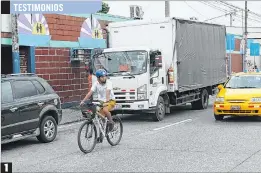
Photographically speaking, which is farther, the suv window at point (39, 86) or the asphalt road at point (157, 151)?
the suv window at point (39, 86)

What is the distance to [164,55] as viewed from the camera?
15242mm

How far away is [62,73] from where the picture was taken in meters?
19.1

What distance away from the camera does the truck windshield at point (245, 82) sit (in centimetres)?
1459

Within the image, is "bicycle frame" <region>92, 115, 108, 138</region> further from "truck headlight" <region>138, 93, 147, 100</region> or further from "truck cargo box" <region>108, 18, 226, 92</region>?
"truck cargo box" <region>108, 18, 226, 92</region>

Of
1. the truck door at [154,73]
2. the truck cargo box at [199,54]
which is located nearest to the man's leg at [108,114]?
the truck door at [154,73]

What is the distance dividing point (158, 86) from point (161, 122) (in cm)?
117

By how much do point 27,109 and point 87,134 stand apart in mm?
1700

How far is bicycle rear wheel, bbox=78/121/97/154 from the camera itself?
29.8ft

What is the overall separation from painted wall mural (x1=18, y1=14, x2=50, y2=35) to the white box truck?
3194mm

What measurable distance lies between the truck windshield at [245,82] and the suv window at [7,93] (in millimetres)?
7649

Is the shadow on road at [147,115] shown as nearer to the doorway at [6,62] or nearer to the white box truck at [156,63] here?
the white box truck at [156,63]

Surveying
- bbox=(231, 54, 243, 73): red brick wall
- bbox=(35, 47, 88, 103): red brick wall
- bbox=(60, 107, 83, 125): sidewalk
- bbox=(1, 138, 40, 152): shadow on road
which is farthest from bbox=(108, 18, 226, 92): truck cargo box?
bbox=(231, 54, 243, 73): red brick wall

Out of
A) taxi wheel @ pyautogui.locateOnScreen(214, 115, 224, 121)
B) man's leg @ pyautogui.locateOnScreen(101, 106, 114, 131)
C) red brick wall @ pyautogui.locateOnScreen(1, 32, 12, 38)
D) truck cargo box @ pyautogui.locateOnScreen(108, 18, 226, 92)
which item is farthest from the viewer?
red brick wall @ pyautogui.locateOnScreen(1, 32, 12, 38)

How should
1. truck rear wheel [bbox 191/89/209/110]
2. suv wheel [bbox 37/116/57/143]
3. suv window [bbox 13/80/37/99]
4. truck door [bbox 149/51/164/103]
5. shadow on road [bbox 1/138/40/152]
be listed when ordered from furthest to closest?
truck rear wheel [bbox 191/89/209/110] < truck door [bbox 149/51/164/103] < suv wheel [bbox 37/116/57/143] < shadow on road [bbox 1/138/40/152] < suv window [bbox 13/80/37/99]
